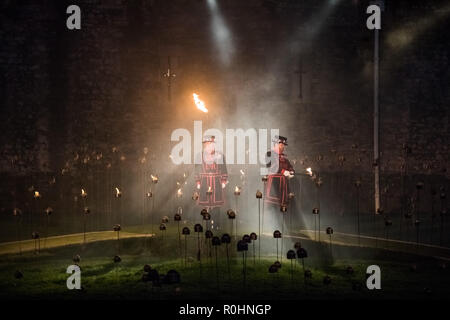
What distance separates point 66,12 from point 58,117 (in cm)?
306

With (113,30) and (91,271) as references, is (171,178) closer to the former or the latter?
(113,30)

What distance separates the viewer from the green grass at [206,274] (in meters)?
7.42

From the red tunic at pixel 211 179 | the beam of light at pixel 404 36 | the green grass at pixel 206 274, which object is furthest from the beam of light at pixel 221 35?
the green grass at pixel 206 274

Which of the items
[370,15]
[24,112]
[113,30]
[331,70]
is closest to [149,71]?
[113,30]

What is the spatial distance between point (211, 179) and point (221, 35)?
5.87 metres

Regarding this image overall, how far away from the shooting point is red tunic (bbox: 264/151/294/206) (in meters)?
11.5

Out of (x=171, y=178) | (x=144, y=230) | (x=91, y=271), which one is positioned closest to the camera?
(x=91, y=271)

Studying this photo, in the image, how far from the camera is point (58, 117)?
16625mm

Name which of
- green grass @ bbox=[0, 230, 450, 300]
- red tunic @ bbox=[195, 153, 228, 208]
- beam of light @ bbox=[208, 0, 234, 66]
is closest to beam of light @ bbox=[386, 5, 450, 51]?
beam of light @ bbox=[208, 0, 234, 66]

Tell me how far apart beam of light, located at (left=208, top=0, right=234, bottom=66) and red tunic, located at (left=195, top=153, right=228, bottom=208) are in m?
5.08

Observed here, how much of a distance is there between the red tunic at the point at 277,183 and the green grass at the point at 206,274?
1.29 metres

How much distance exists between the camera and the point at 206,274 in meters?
8.26

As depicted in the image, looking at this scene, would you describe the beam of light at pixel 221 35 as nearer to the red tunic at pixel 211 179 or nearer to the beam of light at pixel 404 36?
the beam of light at pixel 404 36

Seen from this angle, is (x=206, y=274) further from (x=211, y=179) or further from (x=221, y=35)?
(x=221, y=35)
